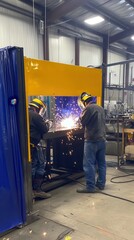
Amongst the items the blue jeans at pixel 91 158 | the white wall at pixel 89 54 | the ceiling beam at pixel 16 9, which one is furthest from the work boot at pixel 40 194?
the white wall at pixel 89 54

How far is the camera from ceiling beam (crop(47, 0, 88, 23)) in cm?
598

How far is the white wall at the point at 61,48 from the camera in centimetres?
736

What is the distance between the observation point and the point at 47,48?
23.1 feet

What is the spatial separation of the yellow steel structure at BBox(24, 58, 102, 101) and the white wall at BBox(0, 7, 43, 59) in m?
3.21

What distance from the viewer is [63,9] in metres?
6.38

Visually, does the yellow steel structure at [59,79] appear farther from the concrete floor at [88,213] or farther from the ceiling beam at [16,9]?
the ceiling beam at [16,9]

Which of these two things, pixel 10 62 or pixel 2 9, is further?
pixel 2 9

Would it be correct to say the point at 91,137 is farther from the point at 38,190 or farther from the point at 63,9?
the point at 63,9

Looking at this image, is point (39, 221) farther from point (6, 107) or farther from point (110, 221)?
point (6, 107)

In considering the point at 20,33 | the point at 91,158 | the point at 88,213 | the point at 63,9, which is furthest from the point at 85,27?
the point at 88,213

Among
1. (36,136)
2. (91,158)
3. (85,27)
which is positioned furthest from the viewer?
(85,27)

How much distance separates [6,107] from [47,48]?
520 centimetres

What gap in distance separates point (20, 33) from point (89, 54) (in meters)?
3.36

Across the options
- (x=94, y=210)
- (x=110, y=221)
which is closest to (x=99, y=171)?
(x=94, y=210)
